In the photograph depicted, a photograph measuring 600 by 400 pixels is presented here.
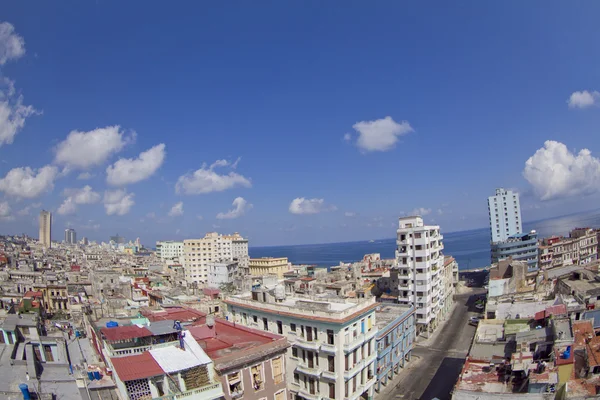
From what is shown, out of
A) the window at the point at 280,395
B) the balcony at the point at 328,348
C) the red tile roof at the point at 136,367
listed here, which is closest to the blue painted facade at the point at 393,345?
the balcony at the point at 328,348

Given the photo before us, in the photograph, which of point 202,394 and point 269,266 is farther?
point 269,266

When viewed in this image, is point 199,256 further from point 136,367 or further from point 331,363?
point 136,367

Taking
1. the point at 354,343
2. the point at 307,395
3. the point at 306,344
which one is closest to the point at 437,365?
the point at 354,343

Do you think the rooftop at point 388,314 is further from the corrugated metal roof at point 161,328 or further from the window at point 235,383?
the corrugated metal roof at point 161,328

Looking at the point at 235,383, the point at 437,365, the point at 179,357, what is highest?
the point at 179,357

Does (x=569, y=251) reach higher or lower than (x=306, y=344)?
higher
